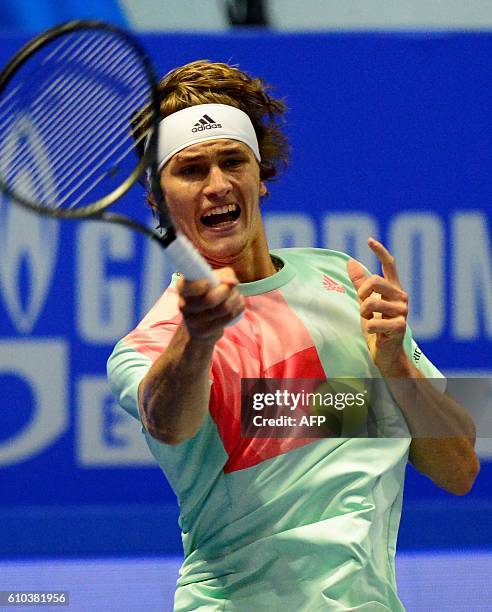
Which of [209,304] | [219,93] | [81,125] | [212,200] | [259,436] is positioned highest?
[219,93]

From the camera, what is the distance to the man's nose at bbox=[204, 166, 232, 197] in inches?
79.9

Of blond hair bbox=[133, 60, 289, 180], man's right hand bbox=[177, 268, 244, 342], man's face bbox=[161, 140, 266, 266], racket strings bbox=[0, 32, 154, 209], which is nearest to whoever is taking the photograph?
man's right hand bbox=[177, 268, 244, 342]

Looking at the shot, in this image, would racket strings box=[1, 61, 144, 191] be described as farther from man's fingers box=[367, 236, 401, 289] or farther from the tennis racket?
man's fingers box=[367, 236, 401, 289]

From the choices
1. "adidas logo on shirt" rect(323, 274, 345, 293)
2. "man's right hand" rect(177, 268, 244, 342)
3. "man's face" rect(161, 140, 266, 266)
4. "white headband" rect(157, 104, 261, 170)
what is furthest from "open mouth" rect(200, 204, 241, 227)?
"man's right hand" rect(177, 268, 244, 342)

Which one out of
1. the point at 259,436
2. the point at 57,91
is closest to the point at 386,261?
the point at 259,436

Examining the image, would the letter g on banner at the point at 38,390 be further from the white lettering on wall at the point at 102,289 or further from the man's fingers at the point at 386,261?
the man's fingers at the point at 386,261

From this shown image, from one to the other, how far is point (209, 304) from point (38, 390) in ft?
6.42

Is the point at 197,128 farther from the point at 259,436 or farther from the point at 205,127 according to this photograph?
the point at 259,436

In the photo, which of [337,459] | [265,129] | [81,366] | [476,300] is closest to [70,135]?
[265,129]

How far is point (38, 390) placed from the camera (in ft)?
11.3

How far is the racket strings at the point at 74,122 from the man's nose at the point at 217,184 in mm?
121

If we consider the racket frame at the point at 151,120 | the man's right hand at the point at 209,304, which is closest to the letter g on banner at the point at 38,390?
the racket frame at the point at 151,120

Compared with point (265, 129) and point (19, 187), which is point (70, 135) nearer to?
point (19, 187)

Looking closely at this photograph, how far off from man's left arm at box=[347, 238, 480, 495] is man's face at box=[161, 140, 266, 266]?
196 millimetres
